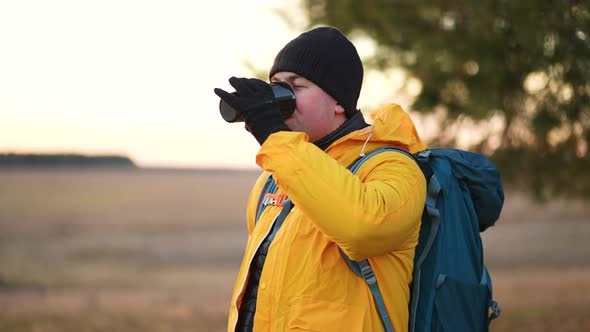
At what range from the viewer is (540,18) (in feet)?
14.1

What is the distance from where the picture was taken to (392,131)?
2.03m

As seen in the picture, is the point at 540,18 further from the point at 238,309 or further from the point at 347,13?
the point at 238,309

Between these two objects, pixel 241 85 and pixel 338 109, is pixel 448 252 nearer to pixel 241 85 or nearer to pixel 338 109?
pixel 338 109

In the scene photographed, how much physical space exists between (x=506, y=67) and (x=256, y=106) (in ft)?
13.8

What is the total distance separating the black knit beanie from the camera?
2045 mm

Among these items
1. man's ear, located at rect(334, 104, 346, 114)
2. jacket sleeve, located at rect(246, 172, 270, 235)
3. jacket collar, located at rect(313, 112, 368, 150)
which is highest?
man's ear, located at rect(334, 104, 346, 114)

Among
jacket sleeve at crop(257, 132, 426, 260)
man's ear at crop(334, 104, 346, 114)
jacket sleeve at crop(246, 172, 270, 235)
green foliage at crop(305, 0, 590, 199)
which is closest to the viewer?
jacket sleeve at crop(257, 132, 426, 260)

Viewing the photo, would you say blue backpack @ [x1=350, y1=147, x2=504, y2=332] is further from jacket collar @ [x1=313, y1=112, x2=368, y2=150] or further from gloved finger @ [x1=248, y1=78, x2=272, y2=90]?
gloved finger @ [x1=248, y1=78, x2=272, y2=90]

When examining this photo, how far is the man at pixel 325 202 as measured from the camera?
1724 mm

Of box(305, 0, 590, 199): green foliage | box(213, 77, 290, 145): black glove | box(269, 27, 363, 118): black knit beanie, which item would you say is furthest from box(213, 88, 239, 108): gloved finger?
box(305, 0, 590, 199): green foliage

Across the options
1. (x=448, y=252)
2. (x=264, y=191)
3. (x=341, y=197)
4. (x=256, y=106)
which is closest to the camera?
(x=341, y=197)

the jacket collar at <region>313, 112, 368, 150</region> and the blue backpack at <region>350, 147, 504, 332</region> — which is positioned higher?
the jacket collar at <region>313, 112, 368, 150</region>

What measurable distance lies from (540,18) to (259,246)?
3125 mm

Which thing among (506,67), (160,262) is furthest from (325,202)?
(160,262)
